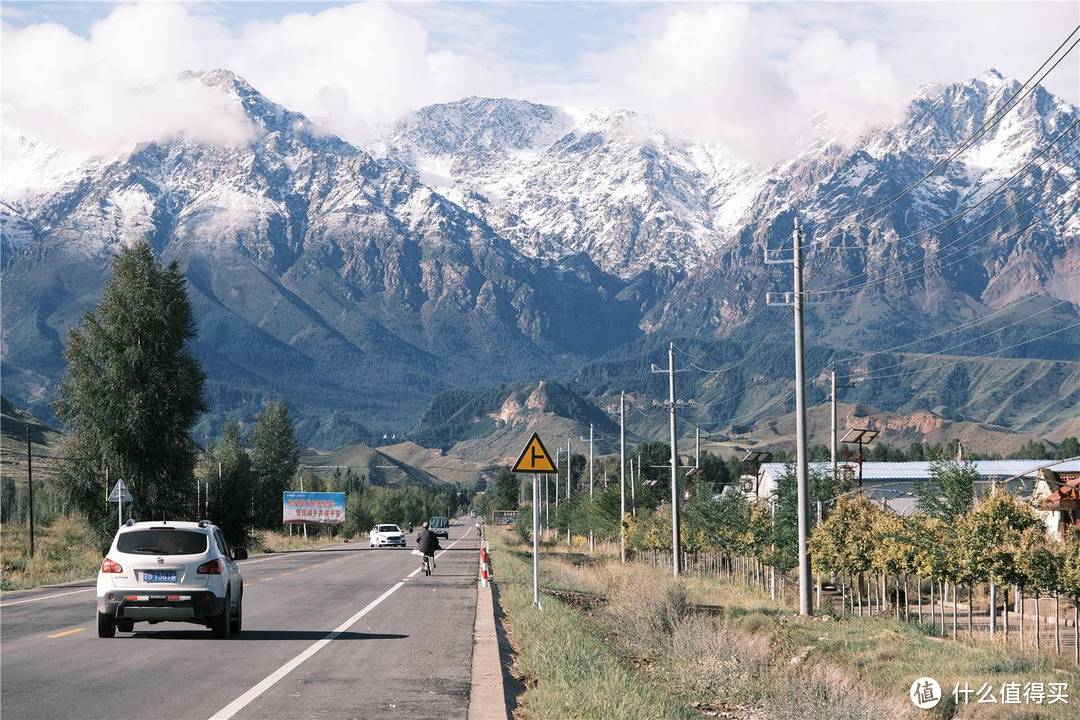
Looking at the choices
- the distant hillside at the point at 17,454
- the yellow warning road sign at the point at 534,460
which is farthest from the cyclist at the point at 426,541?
the distant hillside at the point at 17,454

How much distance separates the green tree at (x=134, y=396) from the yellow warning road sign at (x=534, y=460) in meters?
36.9

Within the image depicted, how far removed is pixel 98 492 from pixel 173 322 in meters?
8.28

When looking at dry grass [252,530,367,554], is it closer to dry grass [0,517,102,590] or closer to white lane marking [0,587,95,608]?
dry grass [0,517,102,590]

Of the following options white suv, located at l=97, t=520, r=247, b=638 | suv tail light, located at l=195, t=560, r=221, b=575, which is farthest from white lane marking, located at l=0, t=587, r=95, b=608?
suv tail light, located at l=195, t=560, r=221, b=575

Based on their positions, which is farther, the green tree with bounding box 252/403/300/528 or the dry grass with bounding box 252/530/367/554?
the green tree with bounding box 252/403/300/528

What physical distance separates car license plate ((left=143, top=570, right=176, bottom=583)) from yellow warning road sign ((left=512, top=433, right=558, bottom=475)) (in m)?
7.45

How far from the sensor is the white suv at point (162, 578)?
22141 mm

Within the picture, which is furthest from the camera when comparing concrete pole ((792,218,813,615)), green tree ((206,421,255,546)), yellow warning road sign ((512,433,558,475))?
green tree ((206,421,255,546))

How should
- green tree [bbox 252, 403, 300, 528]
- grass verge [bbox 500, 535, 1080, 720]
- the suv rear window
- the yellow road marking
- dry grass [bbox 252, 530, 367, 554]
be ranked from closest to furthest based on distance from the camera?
grass verge [bbox 500, 535, 1080, 720] → the suv rear window → the yellow road marking → dry grass [bbox 252, 530, 367, 554] → green tree [bbox 252, 403, 300, 528]

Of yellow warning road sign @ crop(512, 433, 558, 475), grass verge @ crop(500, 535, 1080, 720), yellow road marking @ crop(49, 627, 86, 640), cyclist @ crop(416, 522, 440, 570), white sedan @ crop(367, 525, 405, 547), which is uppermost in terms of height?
yellow warning road sign @ crop(512, 433, 558, 475)

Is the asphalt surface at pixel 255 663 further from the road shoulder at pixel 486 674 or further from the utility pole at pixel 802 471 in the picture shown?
the utility pole at pixel 802 471

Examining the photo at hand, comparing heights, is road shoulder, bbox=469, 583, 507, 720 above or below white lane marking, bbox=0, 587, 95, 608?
above

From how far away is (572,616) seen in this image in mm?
28984

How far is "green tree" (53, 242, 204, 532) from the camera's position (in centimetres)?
6097
